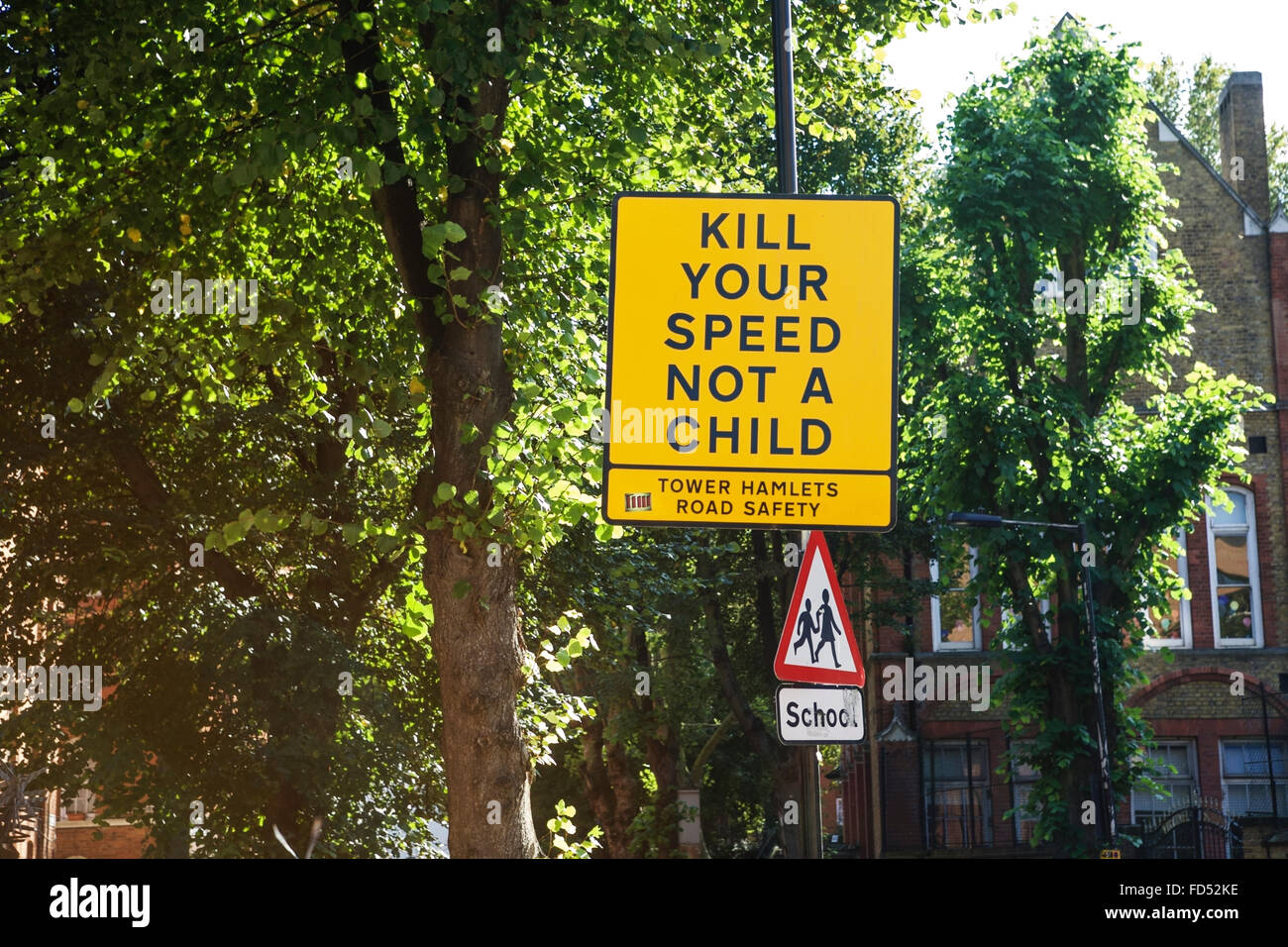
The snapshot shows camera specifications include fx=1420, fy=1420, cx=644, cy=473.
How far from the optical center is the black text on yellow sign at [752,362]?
20.4 feet

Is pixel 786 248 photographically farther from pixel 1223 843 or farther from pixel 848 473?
pixel 1223 843

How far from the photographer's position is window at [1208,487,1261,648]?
31.3m

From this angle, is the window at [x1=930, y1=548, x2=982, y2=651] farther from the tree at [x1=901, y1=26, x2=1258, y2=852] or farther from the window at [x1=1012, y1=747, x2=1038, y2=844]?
the tree at [x1=901, y1=26, x2=1258, y2=852]

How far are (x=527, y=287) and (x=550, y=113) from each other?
4.71 ft

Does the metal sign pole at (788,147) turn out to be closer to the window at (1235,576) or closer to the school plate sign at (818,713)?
the school plate sign at (818,713)

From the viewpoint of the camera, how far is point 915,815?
3150 centimetres

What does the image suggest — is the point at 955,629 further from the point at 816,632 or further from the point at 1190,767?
the point at 816,632

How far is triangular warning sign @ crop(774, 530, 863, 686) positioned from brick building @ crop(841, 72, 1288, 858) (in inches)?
846

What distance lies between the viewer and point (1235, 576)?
31.6m

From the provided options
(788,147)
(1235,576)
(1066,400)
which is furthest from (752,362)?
(1235,576)

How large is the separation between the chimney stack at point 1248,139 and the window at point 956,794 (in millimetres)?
14246

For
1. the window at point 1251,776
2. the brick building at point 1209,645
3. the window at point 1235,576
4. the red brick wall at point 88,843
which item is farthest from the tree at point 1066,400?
the red brick wall at point 88,843

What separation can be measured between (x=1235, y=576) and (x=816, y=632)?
26133 millimetres

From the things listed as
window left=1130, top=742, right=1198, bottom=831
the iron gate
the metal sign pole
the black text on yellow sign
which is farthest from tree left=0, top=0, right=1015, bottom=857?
window left=1130, top=742, right=1198, bottom=831
